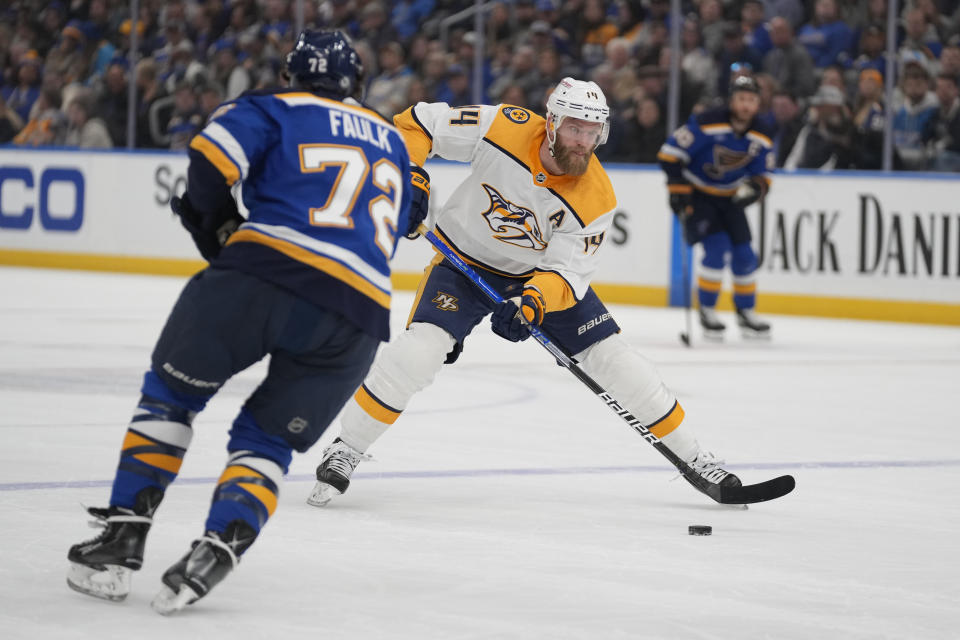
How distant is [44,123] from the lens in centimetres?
1388

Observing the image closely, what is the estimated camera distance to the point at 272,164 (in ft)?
9.66

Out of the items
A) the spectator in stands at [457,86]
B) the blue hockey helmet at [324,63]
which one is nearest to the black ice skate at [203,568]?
the blue hockey helmet at [324,63]

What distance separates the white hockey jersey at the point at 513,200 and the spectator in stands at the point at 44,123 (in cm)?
986

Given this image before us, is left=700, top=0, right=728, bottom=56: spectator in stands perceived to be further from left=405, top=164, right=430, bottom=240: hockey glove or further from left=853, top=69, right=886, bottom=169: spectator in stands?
left=405, top=164, right=430, bottom=240: hockey glove

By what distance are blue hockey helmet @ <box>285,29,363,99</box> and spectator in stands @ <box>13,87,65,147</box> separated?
11.2 meters

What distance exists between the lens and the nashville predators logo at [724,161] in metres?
9.26

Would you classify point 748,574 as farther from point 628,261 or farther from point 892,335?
point 628,261

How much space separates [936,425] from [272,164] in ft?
12.2

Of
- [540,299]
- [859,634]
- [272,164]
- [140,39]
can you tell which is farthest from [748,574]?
[140,39]

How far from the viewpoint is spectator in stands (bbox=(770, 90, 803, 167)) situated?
404 inches

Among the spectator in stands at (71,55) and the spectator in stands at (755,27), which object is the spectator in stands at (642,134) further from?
the spectator in stands at (71,55)

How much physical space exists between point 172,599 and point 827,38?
8.25 meters

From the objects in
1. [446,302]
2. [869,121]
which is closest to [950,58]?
[869,121]

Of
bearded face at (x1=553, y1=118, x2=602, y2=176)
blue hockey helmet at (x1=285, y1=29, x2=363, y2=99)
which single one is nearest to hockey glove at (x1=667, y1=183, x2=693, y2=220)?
bearded face at (x1=553, y1=118, x2=602, y2=176)
